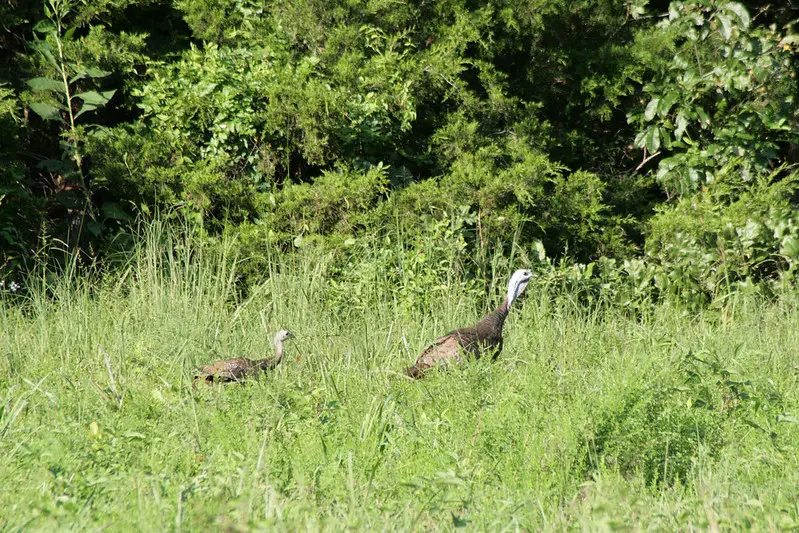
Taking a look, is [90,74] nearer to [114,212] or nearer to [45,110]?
[45,110]

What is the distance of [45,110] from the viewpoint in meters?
8.60

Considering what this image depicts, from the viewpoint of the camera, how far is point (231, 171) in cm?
907

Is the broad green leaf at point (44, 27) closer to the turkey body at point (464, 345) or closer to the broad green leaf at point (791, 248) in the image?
the turkey body at point (464, 345)

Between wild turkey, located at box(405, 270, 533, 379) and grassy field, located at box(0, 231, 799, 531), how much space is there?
0.18 metres

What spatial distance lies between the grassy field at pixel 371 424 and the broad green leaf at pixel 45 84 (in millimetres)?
2274

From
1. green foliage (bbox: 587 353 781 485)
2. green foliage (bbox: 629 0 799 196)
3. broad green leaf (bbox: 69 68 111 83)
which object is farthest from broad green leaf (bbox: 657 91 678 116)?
broad green leaf (bbox: 69 68 111 83)

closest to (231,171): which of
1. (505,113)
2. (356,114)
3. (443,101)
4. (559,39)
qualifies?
(356,114)

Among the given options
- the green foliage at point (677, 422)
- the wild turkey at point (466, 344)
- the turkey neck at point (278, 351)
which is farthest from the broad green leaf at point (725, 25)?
the turkey neck at point (278, 351)

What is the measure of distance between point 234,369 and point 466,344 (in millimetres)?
1605

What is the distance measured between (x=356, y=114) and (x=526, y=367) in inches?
151

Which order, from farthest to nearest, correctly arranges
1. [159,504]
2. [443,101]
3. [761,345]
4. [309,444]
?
[443,101]
[761,345]
[309,444]
[159,504]

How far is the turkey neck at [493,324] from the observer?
672 cm

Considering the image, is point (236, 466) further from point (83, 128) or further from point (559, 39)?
point (559, 39)

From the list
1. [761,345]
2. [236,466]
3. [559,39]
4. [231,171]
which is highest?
[559,39]
